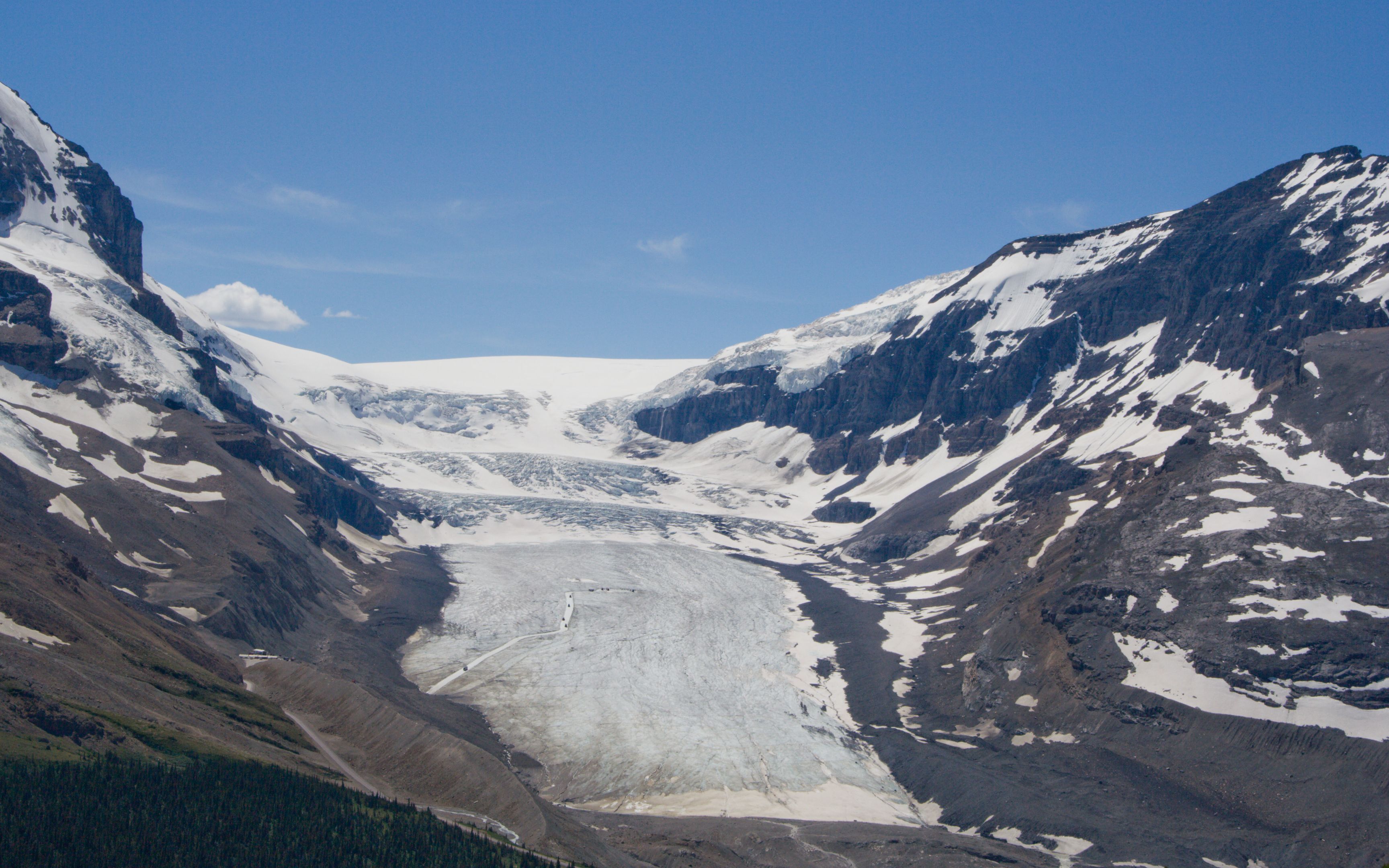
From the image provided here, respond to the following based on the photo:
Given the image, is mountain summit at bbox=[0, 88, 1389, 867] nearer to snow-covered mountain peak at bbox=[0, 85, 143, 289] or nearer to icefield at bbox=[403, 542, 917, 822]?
icefield at bbox=[403, 542, 917, 822]

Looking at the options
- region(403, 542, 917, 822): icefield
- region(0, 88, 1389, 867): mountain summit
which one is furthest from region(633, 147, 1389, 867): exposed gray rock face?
region(403, 542, 917, 822): icefield

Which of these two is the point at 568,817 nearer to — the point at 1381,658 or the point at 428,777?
the point at 428,777

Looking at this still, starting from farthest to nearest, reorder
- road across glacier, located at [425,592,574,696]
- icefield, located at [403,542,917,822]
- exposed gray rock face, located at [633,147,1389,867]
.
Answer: road across glacier, located at [425,592,574,696] → icefield, located at [403,542,917,822] → exposed gray rock face, located at [633,147,1389,867]

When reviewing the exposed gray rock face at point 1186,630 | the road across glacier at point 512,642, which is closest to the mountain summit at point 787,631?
the exposed gray rock face at point 1186,630

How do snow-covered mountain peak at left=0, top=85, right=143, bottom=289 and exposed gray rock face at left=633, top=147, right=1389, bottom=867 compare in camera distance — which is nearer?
exposed gray rock face at left=633, top=147, right=1389, bottom=867

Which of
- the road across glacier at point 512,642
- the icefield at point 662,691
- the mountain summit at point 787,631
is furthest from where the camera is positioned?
the road across glacier at point 512,642

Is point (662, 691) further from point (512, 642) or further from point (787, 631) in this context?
point (787, 631)

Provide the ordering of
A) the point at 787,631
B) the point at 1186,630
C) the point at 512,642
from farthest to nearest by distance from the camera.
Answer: the point at 787,631 → the point at 512,642 → the point at 1186,630

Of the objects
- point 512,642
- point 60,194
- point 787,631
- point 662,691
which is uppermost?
point 60,194

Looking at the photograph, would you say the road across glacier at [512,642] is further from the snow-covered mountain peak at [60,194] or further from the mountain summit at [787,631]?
the snow-covered mountain peak at [60,194]

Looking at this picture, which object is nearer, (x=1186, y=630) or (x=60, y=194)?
(x=1186, y=630)

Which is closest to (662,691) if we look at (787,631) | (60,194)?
(787,631)
